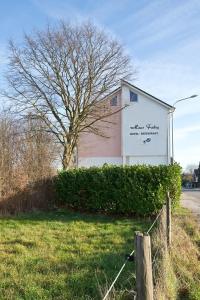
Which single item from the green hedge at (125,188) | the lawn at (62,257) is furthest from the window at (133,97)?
the lawn at (62,257)

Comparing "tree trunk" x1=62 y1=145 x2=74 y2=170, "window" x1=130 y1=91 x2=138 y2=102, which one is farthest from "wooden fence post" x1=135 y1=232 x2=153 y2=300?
"window" x1=130 y1=91 x2=138 y2=102

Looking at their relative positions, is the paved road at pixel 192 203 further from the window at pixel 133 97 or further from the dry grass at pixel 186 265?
the window at pixel 133 97

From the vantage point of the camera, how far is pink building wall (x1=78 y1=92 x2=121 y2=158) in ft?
139

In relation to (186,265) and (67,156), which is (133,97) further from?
(186,265)

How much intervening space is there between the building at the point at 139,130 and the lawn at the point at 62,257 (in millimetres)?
27058

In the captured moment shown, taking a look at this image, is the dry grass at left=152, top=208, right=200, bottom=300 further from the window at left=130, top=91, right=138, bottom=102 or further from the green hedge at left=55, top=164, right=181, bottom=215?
the window at left=130, top=91, right=138, bottom=102

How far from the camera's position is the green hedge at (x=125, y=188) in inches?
663

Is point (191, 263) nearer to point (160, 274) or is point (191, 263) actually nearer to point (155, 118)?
point (160, 274)

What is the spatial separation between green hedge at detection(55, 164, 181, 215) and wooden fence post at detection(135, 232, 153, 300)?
12.4 metres

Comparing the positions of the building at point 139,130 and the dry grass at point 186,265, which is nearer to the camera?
the dry grass at point 186,265

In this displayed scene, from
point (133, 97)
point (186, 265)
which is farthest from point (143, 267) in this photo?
point (133, 97)

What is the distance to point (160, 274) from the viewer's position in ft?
21.1

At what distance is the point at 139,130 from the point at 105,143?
132 inches

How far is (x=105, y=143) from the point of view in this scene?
142ft
